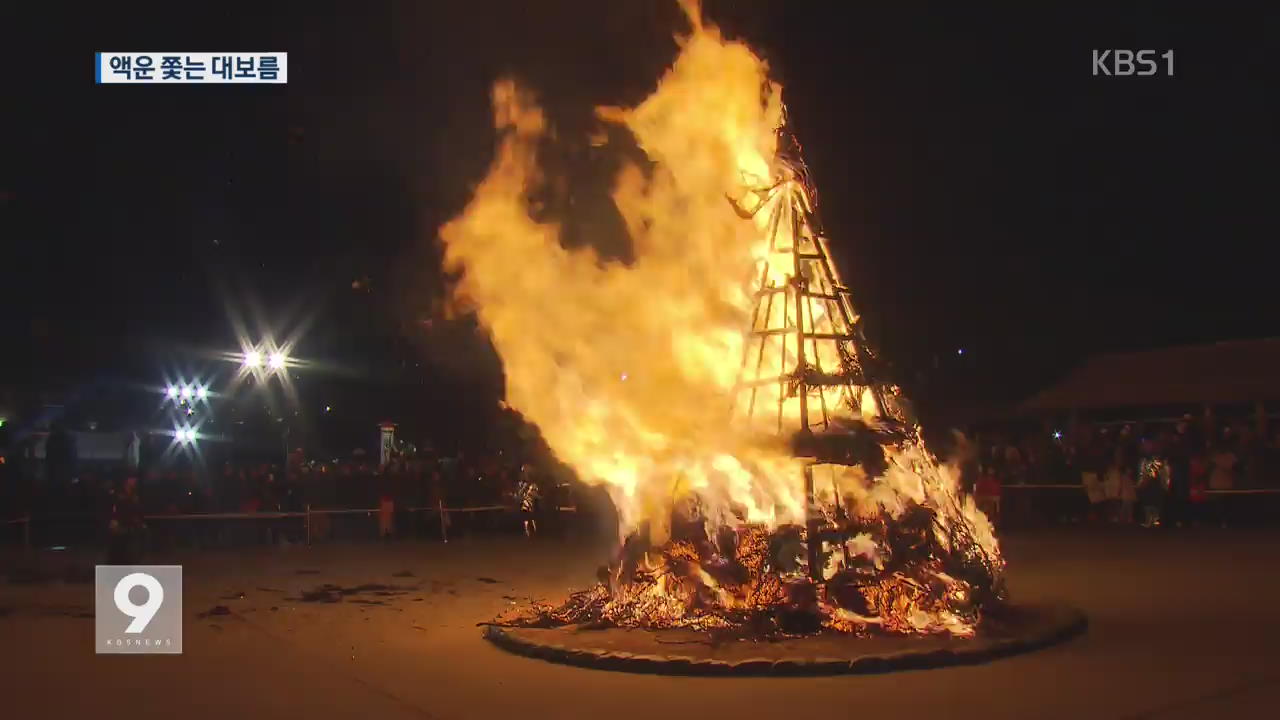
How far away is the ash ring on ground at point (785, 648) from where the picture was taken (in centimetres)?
984

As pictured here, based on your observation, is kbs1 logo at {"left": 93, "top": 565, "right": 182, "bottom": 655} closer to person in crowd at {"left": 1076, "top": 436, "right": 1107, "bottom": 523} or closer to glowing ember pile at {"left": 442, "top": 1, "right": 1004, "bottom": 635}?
glowing ember pile at {"left": 442, "top": 1, "right": 1004, "bottom": 635}

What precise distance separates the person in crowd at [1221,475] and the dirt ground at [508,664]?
622 cm

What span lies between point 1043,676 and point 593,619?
436cm

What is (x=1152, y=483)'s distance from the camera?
23.5 meters

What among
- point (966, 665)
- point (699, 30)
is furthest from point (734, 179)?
point (966, 665)

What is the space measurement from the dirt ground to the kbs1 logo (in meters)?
0.22

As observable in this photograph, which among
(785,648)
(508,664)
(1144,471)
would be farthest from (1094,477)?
(508,664)

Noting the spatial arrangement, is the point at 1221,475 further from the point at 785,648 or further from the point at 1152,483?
the point at 785,648

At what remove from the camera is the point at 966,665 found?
997cm

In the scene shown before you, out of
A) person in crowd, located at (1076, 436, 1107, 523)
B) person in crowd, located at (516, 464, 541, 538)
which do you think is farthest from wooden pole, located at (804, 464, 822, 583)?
person in crowd, located at (1076, 436, 1107, 523)

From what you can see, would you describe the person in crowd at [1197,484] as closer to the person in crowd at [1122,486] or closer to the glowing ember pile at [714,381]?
the person in crowd at [1122,486]

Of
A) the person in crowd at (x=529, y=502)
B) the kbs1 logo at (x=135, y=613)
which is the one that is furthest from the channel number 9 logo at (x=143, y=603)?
the person in crowd at (x=529, y=502)

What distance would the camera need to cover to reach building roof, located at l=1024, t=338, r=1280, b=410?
27844mm

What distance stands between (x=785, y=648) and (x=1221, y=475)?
53.7 ft
